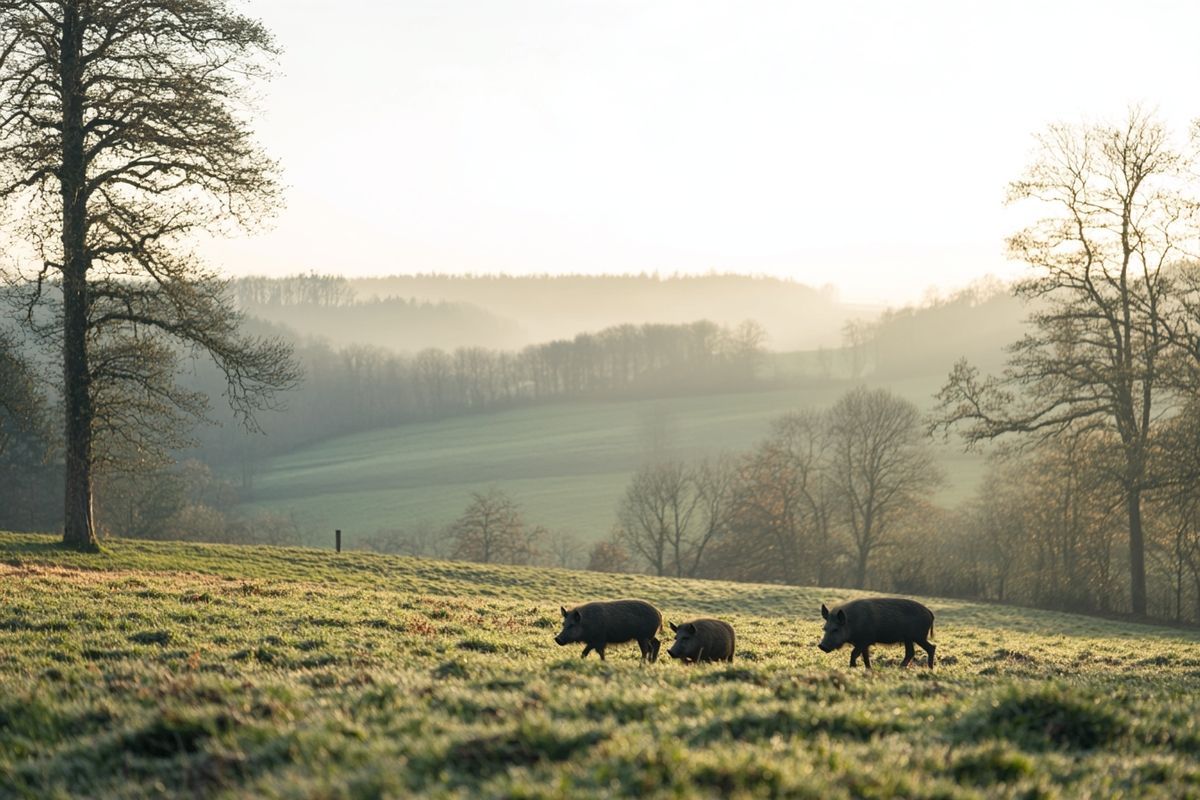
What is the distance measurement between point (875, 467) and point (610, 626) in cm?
5464

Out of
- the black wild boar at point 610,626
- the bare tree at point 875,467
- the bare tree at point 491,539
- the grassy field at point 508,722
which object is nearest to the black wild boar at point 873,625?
the grassy field at point 508,722

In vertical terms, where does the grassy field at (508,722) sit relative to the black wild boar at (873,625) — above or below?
above

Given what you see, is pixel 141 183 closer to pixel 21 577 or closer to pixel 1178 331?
pixel 21 577

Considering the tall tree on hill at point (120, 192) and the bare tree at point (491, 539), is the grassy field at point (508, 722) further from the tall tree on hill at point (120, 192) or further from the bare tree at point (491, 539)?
the bare tree at point (491, 539)

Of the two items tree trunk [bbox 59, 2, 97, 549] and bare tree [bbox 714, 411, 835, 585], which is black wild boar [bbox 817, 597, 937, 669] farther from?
bare tree [bbox 714, 411, 835, 585]

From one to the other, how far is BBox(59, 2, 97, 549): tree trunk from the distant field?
57393 millimetres

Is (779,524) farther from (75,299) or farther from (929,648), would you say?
(929,648)

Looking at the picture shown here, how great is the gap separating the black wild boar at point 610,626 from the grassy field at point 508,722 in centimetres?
38

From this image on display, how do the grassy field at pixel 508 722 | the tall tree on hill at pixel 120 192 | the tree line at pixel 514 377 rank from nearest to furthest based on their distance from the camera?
the grassy field at pixel 508 722, the tall tree on hill at pixel 120 192, the tree line at pixel 514 377

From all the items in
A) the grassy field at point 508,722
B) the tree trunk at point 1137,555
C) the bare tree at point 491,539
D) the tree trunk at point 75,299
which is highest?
the tree trunk at point 75,299

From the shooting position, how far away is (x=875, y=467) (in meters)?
66.2

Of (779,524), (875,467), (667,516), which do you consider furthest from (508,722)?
(667,516)

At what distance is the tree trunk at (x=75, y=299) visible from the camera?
2748 centimetres

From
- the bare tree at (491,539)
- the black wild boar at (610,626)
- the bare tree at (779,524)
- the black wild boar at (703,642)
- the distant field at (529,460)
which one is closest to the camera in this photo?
the black wild boar at (703,642)
